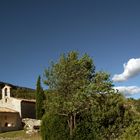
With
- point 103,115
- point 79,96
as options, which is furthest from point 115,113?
point 79,96

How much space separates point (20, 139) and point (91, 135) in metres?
11.6

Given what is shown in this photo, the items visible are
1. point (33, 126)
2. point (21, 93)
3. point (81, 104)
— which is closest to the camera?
point (81, 104)

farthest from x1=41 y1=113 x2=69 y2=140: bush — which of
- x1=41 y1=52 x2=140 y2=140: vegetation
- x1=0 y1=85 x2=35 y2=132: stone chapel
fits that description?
x1=0 y1=85 x2=35 y2=132: stone chapel

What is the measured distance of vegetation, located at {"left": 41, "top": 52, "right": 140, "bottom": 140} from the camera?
29.6 metres

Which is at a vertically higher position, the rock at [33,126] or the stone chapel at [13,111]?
the stone chapel at [13,111]

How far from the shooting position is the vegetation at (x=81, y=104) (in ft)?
97.2

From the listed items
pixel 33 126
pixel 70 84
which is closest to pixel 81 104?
pixel 70 84

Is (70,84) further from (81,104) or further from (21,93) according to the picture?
(21,93)

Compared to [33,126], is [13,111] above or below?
above

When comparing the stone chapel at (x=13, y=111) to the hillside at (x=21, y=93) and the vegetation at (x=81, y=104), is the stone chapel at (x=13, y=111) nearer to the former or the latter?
the hillside at (x=21, y=93)

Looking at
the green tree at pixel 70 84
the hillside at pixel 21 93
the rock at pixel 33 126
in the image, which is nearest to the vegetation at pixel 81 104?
the green tree at pixel 70 84

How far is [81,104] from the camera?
2986 cm

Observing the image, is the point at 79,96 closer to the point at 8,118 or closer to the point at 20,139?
the point at 20,139

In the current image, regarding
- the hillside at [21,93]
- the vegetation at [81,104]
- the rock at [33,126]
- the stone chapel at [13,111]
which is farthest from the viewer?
the hillside at [21,93]
